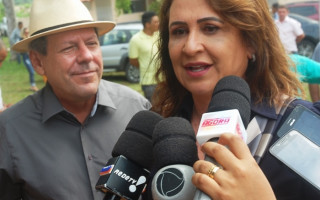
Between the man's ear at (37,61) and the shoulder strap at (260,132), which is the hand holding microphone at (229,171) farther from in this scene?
the man's ear at (37,61)

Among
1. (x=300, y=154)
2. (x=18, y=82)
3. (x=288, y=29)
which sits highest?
(x=300, y=154)

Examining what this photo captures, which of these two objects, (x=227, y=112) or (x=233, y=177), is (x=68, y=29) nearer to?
(x=227, y=112)

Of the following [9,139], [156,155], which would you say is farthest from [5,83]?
[156,155]

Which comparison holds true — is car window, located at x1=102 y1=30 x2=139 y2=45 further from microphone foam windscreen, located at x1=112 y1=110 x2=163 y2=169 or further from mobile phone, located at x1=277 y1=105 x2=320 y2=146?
mobile phone, located at x1=277 y1=105 x2=320 y2=146

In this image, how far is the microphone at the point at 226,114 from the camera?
3.98 ft

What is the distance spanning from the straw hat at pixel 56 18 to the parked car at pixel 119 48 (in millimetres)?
10625

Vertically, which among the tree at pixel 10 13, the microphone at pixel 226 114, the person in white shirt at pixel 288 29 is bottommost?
the tree at pixel 10 13

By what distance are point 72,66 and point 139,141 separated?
99cm

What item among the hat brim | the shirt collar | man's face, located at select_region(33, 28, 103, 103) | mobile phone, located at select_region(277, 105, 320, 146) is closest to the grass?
the hat brim

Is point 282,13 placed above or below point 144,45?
below

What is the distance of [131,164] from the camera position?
159 cm

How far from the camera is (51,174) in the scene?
2322mm

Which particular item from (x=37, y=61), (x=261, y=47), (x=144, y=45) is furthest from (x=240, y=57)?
(x=144, y=45)

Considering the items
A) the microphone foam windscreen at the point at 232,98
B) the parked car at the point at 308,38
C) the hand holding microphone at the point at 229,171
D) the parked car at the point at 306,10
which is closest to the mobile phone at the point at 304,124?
the microphone foam windscreen at the point at 232,98
